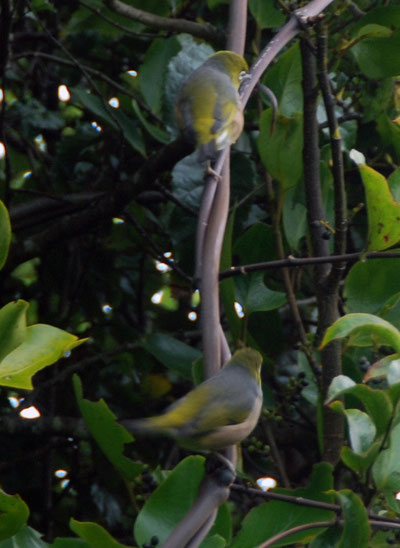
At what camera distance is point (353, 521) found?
4.00ft

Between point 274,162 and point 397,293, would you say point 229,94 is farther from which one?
point 397,293

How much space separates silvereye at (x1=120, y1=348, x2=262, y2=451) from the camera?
3.98ft

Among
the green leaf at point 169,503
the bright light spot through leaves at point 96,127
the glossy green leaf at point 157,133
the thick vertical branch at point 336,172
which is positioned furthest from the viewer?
the bright light spot through leaves at point 96,127

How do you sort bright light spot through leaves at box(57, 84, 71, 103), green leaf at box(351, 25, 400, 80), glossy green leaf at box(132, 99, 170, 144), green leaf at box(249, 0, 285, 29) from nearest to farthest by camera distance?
green leaf at box(351, 25, 400, 80) → green leaf at box(249, 0, 285, 29) → glossy green leaf at box(132, 99, 170, 144) → bright light spot through leaves at box(57, 84, 71, 103)

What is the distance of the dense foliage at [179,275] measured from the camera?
4.25 ft

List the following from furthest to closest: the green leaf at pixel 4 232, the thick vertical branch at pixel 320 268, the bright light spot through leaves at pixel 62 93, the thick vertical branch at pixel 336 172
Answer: the bright light spot through leaves at pixel 62 93
the thick vertical branch at pixel 320 268
the thick vertical branch at pixel 336 172
the green leaf at pixel 4 232

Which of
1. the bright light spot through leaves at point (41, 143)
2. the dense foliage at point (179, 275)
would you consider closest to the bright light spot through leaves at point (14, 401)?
the dense foliage at point (179, 275)

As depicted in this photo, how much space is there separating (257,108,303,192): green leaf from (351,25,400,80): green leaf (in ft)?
0.82

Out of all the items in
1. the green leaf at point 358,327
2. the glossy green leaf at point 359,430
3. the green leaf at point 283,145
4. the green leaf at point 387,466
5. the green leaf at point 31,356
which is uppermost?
the green leaf at point 283,145

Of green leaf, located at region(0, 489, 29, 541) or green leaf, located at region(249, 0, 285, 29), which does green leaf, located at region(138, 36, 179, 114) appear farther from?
green leaf, located at region(0, 489, 29, 541)

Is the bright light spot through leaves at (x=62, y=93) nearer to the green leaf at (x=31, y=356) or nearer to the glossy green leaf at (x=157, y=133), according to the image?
the glossy green leaf at (x=157, y=133)

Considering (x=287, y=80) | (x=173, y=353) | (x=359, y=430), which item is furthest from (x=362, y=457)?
(x=287, y=80)

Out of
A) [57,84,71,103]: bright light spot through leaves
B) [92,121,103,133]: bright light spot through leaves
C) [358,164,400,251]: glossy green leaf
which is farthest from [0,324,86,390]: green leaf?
[57,84,71,103]: bright light spot through leaves

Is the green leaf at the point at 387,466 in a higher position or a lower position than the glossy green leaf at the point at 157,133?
lower
